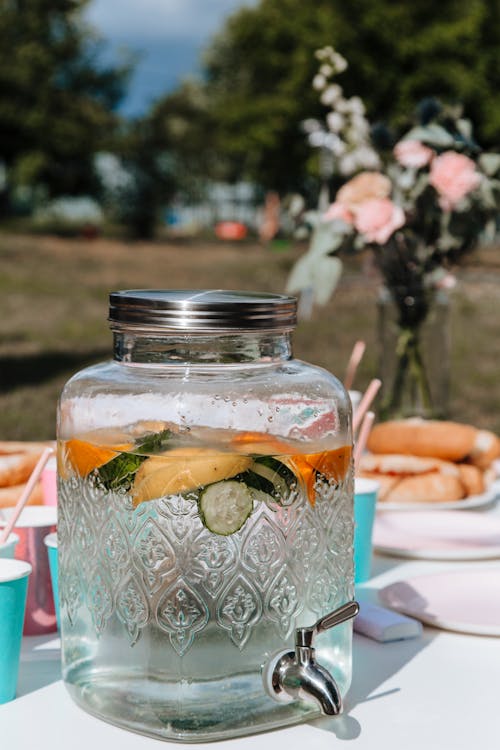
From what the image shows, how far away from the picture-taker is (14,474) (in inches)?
69.1

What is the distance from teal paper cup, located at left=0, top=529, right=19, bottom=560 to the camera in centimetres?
120

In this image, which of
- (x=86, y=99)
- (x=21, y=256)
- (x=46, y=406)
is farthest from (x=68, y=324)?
(x=86, y=99)

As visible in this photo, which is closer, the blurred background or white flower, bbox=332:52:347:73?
white flower, bbox=332:52:347:73

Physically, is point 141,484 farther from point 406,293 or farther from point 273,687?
point 406,293

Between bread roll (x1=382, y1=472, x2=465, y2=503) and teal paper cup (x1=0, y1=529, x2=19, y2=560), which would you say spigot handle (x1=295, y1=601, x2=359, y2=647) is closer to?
teal paper cup (x1=0, y1=529, x2=19, y2=560)

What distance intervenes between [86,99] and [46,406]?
25.9 metres

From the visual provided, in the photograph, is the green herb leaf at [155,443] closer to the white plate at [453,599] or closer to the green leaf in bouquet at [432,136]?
the white plate at [453,599]

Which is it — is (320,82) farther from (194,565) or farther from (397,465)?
(194,565)

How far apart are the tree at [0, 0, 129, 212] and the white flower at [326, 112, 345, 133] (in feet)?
92.3

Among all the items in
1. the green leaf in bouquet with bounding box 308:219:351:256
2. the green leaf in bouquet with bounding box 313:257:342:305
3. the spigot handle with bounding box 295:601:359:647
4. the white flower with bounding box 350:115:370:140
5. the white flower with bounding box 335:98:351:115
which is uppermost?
the white flower with bounding box 335:98:351:115

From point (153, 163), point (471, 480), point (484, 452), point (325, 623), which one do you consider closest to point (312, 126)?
point (484, 452)

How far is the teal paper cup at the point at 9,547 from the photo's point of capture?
1.20 m

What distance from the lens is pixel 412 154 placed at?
236cm

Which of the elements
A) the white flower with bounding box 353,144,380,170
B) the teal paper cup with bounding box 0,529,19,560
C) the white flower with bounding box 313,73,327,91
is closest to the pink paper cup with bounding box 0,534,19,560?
the teal paper cup with bounding box 0,529,19,560
